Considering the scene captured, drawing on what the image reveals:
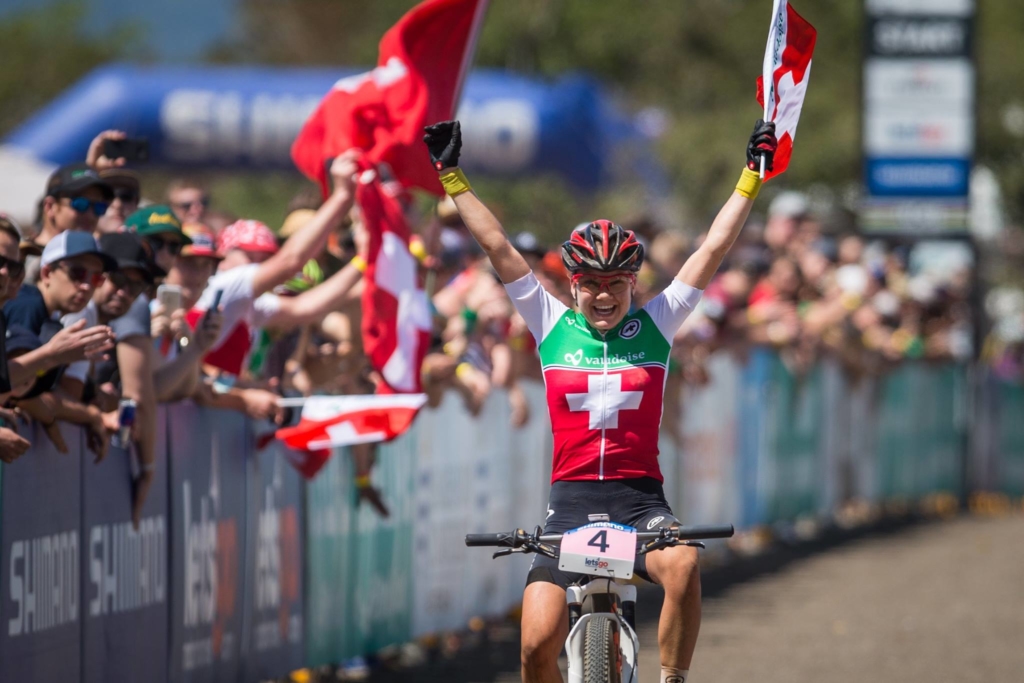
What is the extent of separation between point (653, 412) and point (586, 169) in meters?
17.4

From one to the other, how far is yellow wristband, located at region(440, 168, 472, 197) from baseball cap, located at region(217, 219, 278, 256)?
2.46m

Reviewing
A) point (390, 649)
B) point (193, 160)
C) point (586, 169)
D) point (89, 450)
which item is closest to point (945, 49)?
point (586, 169)

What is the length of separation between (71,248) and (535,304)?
1802mm

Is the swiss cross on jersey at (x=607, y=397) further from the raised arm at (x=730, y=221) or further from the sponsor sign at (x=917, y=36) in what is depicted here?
the sponsor sign at (x=917, y=36)

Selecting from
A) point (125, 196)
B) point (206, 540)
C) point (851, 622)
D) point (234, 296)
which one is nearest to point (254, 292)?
point (234, 296)

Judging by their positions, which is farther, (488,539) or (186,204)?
(186,204)

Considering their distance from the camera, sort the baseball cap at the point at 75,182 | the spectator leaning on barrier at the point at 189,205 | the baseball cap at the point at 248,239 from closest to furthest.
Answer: the baseball cap at the point at 75,182, the baseball cap at the point at 248,239, the spectator leaning on barrier at the point at 189,205

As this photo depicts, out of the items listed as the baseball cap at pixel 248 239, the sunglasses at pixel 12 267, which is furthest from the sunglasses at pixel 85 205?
the baseball cap at pixel 248 239

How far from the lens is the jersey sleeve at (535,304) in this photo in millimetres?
7258

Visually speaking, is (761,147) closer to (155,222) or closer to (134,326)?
(134,326)

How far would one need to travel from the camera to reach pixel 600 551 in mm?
6551

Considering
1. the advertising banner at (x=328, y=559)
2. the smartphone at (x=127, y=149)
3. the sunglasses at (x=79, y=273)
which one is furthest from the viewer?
the advertising banner at (x=328, y=559)

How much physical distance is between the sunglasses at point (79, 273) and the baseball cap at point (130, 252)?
268 mm

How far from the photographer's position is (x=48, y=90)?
46.2m
